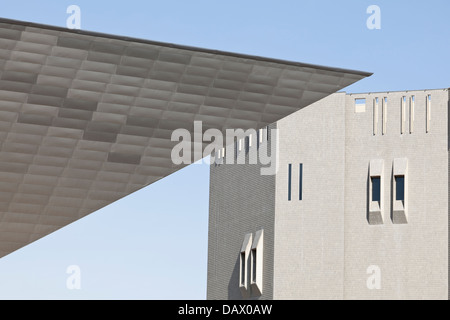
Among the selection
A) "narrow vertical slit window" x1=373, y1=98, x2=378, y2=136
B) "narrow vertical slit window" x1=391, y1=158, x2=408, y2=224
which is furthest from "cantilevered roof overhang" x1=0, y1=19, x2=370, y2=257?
"narrow vertical slit window" x1=373, y1=98, x2=378, y2=136

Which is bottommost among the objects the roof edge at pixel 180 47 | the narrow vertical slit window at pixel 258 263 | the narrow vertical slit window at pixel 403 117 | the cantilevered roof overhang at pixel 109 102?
the narrow vertical slit window at pixel 258 263

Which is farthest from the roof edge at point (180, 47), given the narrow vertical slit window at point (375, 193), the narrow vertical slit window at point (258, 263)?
the narrow vertical slit window at point (258, 263)

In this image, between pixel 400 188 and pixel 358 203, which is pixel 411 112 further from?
pixel 358 203

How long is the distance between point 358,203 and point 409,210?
7.09 ft

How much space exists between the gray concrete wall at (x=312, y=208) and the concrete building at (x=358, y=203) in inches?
1.6

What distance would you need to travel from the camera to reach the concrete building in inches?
1361

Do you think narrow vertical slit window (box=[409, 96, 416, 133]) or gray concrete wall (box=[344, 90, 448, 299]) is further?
narrow vertical slit window (box=[409, 96, 416, 133])

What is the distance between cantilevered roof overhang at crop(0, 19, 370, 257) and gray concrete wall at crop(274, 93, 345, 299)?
17616mm

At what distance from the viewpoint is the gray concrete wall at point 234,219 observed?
36750 millimetres

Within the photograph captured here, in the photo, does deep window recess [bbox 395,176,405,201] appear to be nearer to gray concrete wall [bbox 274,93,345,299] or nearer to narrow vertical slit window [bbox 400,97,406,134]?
narrow vertical slit window [bbox 400,97,406,134]

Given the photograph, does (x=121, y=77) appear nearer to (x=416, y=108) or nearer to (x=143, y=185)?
(x=143, y=185)

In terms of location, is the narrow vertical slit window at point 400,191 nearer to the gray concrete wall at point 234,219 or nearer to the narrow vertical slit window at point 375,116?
the narrow vertical slit window at point 375,116

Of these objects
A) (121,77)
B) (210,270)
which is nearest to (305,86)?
(121,77)

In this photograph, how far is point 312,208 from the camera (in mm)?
35812
